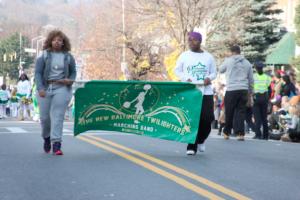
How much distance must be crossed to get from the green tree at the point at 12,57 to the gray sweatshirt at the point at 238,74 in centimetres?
9277

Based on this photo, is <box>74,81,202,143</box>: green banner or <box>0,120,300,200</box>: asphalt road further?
<box>74,81,202,143</box>: green banner

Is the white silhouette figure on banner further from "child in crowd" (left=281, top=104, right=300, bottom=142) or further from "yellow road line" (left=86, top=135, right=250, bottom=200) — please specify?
"child in crowd" (left=281, top=104, right=300, bottom=142)

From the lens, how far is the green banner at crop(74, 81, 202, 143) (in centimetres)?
1138

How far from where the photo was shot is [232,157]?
1114cm

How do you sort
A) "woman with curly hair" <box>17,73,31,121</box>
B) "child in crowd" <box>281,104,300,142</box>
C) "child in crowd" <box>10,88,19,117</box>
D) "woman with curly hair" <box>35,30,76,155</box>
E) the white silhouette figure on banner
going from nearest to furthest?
"woman with curly hair" <box>35,30,76,155</box>
the white silhouette figure on banner
"child in crowd" <box>281,104,300,142</box>
"woman with curly hair" <box>17,73,31,121</box>
"child in crowd" <box>10,88,19,117</box>

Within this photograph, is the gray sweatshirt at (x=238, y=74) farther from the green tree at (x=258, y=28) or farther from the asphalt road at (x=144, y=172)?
the green tree at (x=258, y=28)

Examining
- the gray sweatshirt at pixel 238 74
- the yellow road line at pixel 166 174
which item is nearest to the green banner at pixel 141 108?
the yellow road line at pixel 166 174

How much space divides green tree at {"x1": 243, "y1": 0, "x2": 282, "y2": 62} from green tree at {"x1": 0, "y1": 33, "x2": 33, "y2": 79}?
62.0 meters

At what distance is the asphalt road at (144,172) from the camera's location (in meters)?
7.65

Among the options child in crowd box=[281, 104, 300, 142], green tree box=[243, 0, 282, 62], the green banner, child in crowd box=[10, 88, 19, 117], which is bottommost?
child in crowd box=[10, 88, 19, 117]

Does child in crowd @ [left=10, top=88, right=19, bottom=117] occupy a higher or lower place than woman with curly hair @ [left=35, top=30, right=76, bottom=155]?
lower

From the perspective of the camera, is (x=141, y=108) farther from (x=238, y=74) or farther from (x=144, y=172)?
(x=238, y=74)

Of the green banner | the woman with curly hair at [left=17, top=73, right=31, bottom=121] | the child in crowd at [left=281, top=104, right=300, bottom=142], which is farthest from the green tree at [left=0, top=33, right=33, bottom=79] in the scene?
the green banner

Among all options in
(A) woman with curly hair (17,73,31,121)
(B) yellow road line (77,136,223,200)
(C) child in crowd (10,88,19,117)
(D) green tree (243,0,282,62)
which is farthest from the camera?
(D) green tree (243,0,282,62)
